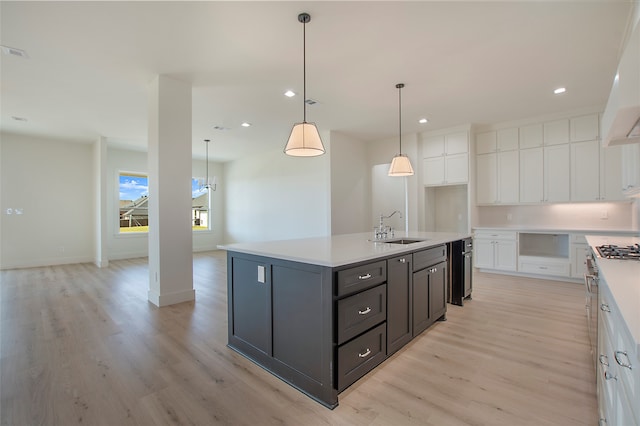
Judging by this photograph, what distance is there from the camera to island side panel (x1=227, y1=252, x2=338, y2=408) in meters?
1.82

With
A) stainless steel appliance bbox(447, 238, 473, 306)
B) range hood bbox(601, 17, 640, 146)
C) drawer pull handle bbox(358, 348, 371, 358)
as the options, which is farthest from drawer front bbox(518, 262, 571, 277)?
drawer pull handle bbox(358, 348, 371, 358)

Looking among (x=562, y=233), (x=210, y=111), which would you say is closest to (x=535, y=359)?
(x=562, y=233)

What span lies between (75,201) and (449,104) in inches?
329

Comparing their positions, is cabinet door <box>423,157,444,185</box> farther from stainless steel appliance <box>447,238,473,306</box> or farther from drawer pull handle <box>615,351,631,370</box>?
drawer pull handle <box>615,351,631,370</box>

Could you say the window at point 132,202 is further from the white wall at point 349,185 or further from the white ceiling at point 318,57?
the white wall at point 349,185

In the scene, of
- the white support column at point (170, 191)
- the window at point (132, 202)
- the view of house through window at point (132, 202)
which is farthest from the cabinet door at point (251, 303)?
the window at point (132, 202)

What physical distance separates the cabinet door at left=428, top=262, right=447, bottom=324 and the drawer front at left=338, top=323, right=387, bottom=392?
92cm

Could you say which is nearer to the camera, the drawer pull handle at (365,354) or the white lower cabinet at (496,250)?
the drawer pull handle at (365,354)

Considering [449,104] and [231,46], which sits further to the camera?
[449,104]

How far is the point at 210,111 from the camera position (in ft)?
16.0

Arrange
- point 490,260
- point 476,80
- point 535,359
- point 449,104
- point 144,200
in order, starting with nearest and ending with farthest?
point 535,359, point 476,80, point 449,104, point 490,260, point 144,200

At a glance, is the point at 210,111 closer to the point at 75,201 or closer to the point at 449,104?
the point at 449,104

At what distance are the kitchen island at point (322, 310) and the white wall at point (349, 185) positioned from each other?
3832mm

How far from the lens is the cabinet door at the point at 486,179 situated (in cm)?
573
